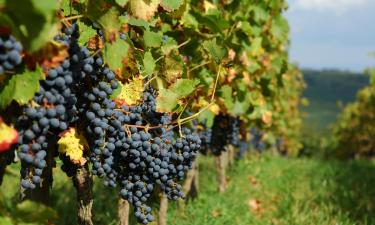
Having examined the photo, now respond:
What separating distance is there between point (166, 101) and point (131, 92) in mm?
269

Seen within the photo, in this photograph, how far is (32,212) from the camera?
7.14 feet

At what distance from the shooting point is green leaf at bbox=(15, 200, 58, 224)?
214 cm

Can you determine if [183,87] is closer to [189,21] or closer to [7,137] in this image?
[189,21]

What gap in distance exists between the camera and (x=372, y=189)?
8867 mm

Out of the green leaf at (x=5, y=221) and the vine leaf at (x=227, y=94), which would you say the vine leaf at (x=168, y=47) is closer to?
the vine leaf at (x=227, y=94)

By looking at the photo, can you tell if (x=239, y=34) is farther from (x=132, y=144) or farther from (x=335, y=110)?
(x=335, y=110)

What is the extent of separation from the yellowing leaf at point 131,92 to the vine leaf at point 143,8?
0.47 meters

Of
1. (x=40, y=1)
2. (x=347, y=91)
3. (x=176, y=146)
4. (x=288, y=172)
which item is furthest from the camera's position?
(x=347, y=91)

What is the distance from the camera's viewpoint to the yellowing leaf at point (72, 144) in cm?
278

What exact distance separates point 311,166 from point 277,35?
194 inches

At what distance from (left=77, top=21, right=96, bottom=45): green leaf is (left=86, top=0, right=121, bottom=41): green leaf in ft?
1.00

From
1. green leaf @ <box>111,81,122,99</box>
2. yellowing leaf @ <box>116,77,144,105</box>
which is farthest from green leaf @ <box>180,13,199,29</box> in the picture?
green leaf @ <box>111,81,122,99</box>

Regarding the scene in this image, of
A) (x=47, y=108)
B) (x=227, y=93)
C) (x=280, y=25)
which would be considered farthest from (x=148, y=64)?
(x=280, y=25)

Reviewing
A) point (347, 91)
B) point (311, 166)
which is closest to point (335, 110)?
point (347, 91)
